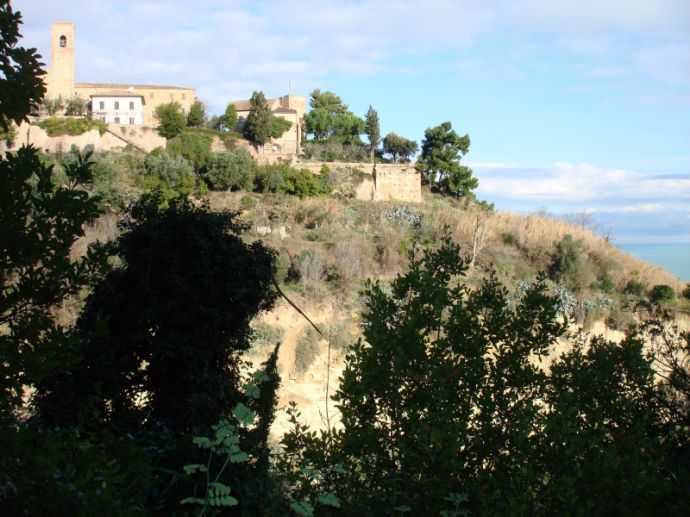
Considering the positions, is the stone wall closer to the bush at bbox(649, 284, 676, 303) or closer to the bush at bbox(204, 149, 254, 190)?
the bush at bbox(204, 149, 254, 190)

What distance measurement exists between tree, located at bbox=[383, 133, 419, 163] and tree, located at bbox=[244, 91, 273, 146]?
730 cm

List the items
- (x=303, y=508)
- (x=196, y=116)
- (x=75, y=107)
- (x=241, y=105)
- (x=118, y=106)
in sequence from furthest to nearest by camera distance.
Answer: (x=241, y=105)
(x=118, y=106)
(x=196, y=116)
(x=75, y=107)
(x=303, y=508)

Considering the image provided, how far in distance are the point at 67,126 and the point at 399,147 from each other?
722 inches

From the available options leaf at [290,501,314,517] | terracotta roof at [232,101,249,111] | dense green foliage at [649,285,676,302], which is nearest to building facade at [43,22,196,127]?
terracotta roof at [232,101,249,111]

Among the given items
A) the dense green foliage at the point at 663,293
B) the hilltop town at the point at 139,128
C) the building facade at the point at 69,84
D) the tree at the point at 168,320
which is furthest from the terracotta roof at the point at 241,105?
the tree at the point at 168,320

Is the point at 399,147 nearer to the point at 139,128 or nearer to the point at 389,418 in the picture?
the point at 139,128

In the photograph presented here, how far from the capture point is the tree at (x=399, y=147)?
134 ft

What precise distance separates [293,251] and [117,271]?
13425 millimetres

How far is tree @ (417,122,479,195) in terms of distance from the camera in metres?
36.4

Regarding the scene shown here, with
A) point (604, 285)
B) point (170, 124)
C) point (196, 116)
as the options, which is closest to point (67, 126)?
point (170, 124)

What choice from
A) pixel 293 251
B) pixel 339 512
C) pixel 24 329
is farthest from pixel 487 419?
pixel 293 251

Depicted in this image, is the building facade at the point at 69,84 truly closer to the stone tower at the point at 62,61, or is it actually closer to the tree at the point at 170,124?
the stone tower at the point at 62,61

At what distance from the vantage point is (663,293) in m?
23.4

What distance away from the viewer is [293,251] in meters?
22.0
